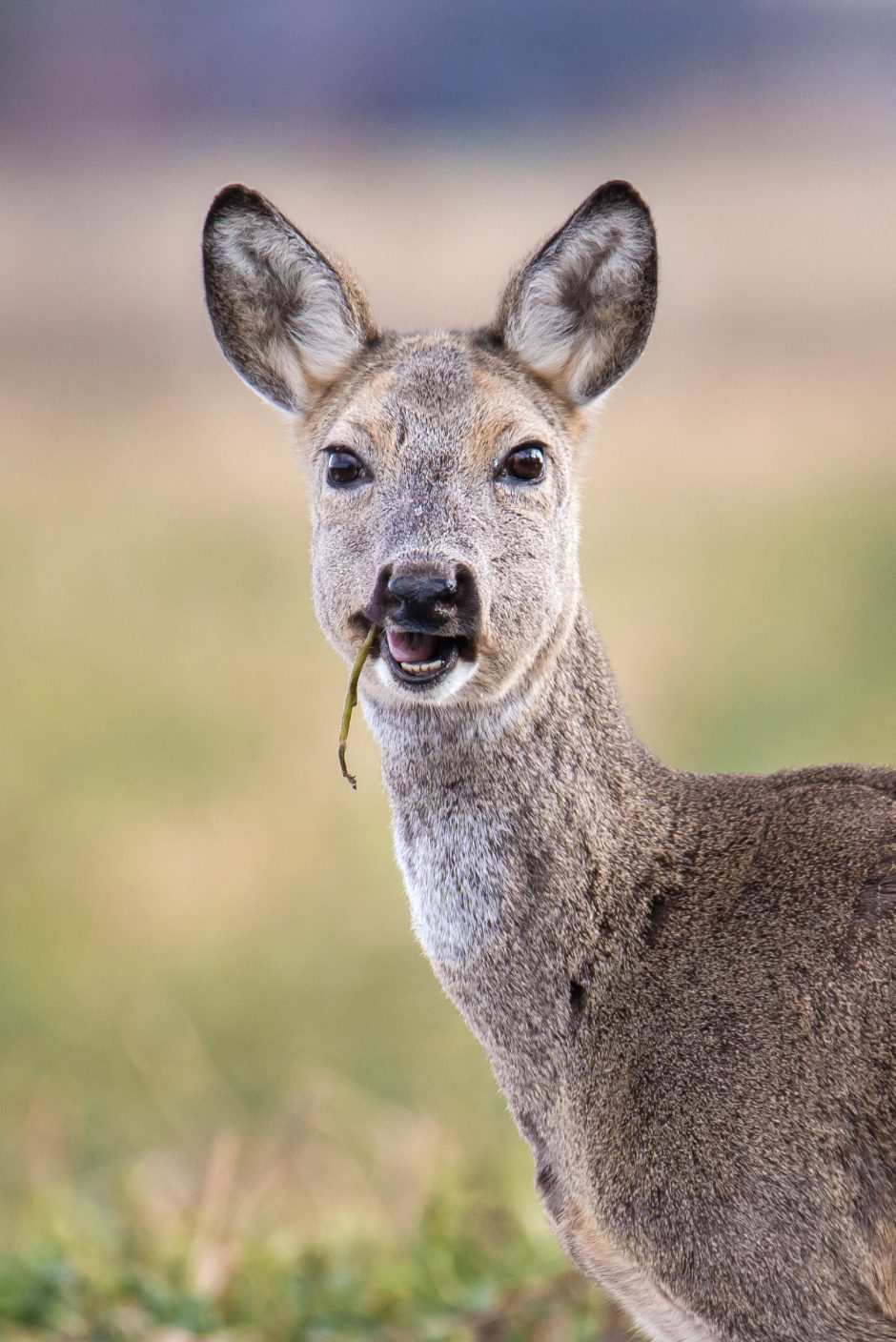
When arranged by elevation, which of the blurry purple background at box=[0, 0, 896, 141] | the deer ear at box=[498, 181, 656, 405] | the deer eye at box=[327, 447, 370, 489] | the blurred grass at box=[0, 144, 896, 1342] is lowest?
the blurred grass at box=[0, 144, 896, 1342]

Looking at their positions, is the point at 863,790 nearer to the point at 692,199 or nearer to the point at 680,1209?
the point at 680,1209

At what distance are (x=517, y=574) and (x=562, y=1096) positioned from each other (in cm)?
124

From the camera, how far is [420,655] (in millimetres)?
4664

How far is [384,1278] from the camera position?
6.43m

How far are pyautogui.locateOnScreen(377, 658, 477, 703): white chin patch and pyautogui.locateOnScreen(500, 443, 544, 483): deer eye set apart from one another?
2.10ft

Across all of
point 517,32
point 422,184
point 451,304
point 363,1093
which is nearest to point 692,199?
point 422,184

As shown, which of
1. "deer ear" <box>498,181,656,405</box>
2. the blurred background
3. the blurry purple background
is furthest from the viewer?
the blurry purple background

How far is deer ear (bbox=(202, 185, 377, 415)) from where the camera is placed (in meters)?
5.46

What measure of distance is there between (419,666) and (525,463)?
30.1 inches

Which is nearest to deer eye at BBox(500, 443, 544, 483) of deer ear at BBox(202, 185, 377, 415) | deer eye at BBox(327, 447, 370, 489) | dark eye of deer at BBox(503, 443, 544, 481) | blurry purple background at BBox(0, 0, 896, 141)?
dark eye of deer at BBox(503, 443, 544, 481)

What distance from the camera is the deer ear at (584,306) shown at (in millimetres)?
5344

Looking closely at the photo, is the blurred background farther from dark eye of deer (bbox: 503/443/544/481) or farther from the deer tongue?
the deer tongue

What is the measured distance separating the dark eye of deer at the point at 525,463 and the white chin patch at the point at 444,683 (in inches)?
25.4

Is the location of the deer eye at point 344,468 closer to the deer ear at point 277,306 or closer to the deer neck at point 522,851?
the deer ear at point 277,306
